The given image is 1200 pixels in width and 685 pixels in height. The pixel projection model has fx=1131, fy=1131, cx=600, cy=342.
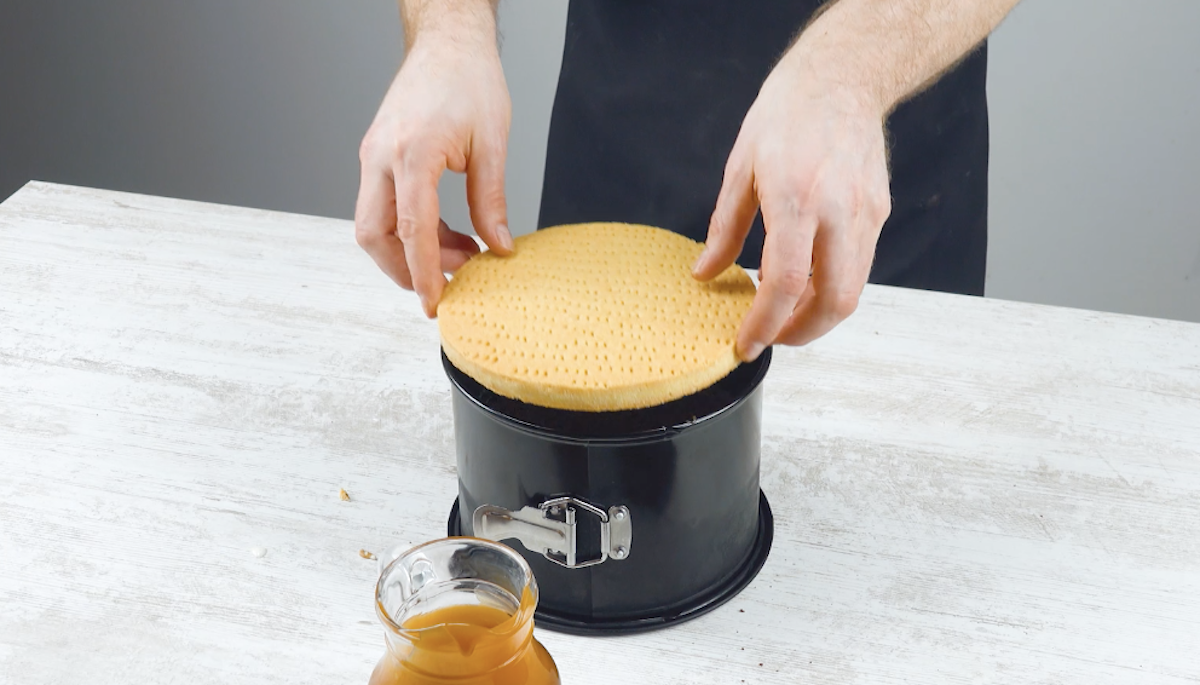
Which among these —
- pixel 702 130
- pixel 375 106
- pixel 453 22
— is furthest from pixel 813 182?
pixel 375 106

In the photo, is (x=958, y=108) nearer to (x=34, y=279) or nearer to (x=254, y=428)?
(x=254, y=428)

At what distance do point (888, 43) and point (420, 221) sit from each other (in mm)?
490

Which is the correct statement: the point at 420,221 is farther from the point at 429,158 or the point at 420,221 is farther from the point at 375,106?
the point at 375,106

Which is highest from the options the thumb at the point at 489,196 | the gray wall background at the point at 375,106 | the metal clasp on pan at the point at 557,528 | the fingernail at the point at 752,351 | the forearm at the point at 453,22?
the forearm at the point at 453,22

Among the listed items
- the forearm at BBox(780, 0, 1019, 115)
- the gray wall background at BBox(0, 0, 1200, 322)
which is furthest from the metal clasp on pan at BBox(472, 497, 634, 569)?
the gray wall background at BBox(0, 0, 1200, 322)

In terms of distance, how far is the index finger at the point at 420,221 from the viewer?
1.03 metres

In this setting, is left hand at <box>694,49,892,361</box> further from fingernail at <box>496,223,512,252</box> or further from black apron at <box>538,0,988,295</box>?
black apron at <box>538,0,988,295</box>

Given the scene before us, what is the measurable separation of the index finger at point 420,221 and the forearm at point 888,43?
1.14 feet

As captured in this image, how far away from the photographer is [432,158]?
105 centimetres

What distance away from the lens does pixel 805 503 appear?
3.74ft

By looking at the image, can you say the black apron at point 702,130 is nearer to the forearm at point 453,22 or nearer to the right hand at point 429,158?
the forearm at point 453,22

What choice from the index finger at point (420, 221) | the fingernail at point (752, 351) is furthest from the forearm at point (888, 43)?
the index finger at point (420, 221)

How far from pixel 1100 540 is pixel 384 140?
780 millimetres

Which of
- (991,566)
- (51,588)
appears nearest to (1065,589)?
(991,566)
